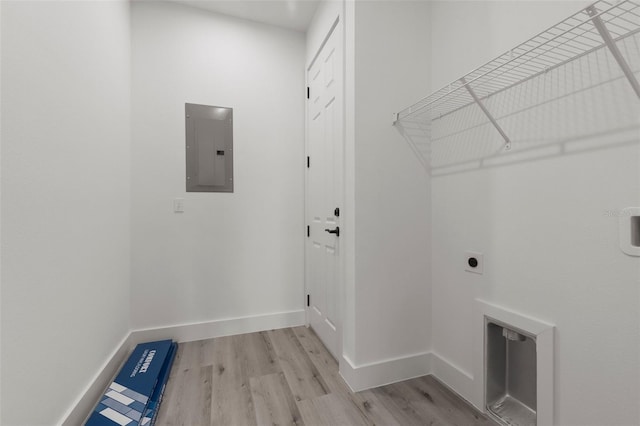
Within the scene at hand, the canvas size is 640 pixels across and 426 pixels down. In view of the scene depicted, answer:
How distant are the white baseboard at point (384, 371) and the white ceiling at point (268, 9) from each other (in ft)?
8.60

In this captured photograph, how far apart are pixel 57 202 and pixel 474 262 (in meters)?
1.99

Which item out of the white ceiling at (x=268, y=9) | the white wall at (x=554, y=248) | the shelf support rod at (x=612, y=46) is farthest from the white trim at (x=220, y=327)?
the white ceiling at (x=268, y=9)

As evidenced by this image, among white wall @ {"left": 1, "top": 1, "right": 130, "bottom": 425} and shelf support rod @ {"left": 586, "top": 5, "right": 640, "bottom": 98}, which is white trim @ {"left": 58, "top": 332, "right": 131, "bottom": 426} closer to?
white wall @ {"left": 1, "top": 1, "right": 130, "bottom": 425}

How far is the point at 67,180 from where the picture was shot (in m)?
1.25

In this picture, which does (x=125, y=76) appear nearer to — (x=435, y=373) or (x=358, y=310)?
(x=358, y=310)

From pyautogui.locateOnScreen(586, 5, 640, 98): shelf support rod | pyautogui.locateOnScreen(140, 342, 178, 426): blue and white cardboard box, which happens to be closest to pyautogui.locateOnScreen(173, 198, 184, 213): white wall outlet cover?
pyautogui.locateOnScreen(140, 342, 178, 426): blue and white cardboard box

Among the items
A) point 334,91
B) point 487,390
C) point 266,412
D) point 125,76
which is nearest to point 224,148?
point 125,76

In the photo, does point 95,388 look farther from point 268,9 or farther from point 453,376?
point 268,9

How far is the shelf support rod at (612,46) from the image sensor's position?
0.76 meters

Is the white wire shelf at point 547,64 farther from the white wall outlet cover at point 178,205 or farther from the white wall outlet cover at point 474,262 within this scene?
the white wall outlet cover at point 178,205

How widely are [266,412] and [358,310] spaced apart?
703 mm

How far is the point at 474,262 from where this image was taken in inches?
55.9

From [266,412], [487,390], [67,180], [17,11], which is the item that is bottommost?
[266,412]

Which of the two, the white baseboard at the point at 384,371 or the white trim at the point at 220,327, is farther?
the white trim at the point at 220,327
